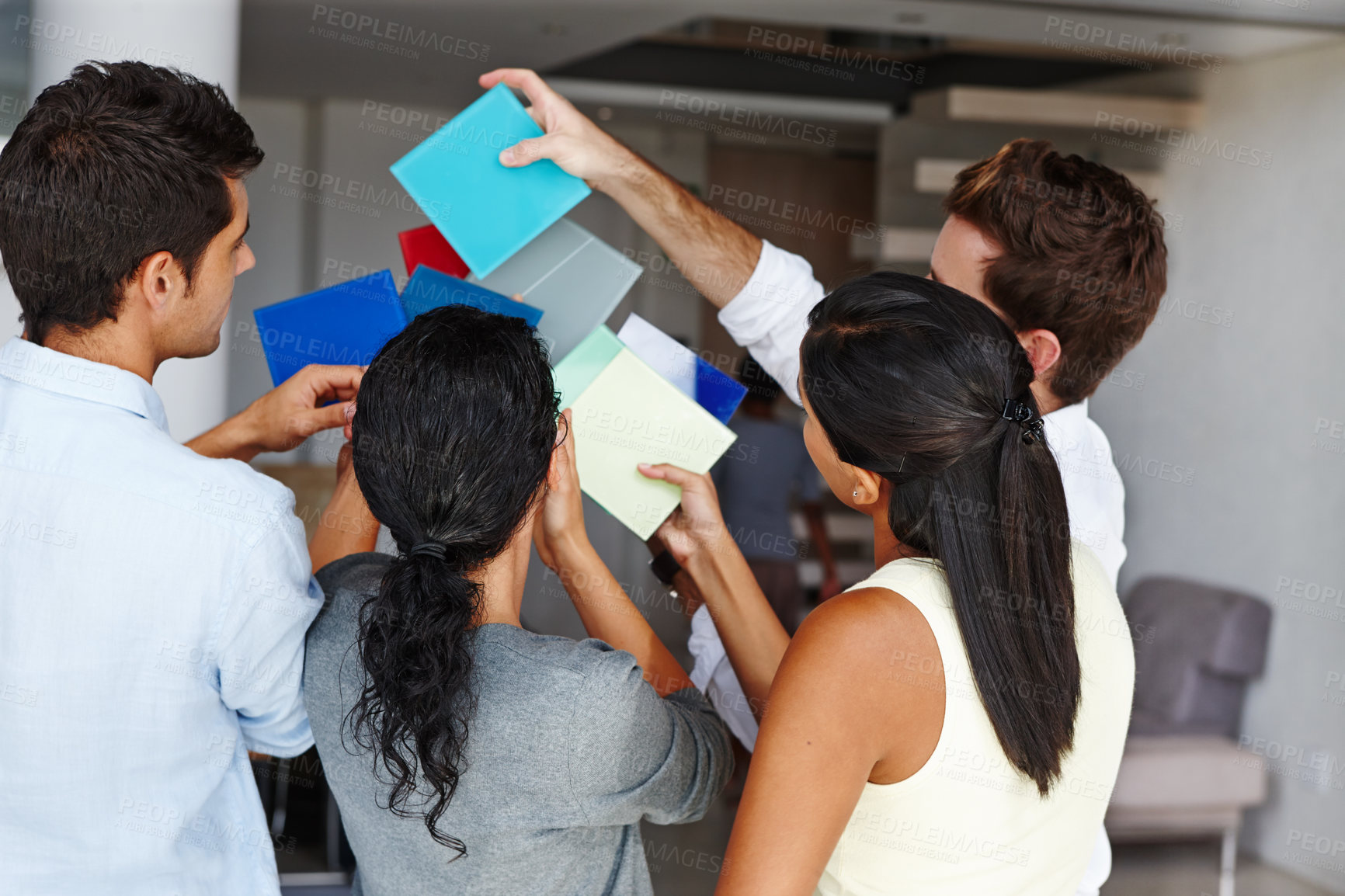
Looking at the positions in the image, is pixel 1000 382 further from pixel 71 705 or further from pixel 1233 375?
pixel 1233 375

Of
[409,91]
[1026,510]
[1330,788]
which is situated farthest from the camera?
[409,91]

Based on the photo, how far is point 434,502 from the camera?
1148 millimetres

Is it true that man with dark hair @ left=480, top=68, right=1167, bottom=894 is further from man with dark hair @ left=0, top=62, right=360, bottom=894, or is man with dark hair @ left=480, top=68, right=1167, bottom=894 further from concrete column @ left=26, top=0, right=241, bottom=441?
concrete column @ left=26, top=0, right=241, bottom=441

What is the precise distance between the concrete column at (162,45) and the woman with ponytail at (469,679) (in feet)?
4.81

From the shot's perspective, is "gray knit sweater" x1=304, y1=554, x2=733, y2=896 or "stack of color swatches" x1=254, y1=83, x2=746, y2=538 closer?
"gray knit sweater" x1=304, y1=554, x2=733, y2=896

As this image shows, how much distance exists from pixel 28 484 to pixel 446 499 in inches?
18.0

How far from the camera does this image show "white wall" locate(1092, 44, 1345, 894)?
3811 mm

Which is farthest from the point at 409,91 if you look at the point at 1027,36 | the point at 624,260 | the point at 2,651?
the point at 2,651

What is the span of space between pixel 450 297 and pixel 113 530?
1.76 feet

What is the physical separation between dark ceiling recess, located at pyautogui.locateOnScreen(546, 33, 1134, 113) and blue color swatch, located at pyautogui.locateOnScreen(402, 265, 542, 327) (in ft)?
14.2

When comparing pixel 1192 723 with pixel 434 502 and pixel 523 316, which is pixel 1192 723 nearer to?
pixel 523 316

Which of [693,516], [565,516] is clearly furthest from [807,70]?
[565,516]

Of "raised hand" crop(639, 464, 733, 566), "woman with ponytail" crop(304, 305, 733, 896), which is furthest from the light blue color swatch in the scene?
"woman with ponytail" crop(304, 305, 733, 896)

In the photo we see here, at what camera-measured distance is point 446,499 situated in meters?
1.15
